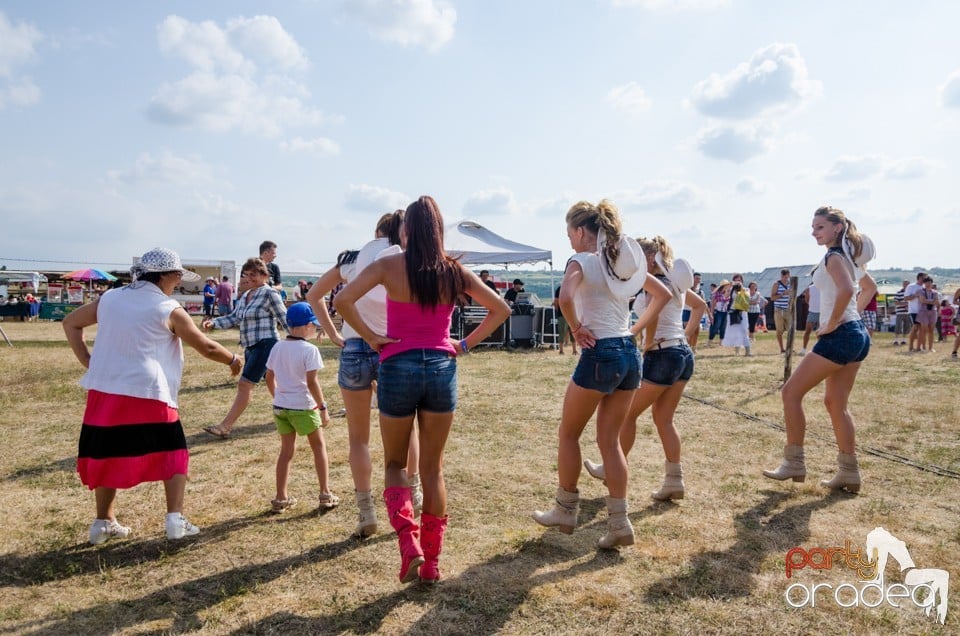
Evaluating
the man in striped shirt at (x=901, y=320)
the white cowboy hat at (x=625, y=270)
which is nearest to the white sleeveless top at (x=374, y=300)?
the white cowboy hat at (x=625, y=270)

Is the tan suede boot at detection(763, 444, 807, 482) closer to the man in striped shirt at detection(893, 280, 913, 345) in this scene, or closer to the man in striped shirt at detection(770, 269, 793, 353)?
the man in striped shirt at detection(770, 269, 793, 353)

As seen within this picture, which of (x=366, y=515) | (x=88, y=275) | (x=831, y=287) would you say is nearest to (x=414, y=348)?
(x=366, y=515)

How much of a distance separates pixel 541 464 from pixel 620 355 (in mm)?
2426

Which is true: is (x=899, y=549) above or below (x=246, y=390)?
below

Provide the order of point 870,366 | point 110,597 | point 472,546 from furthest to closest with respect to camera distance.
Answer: point 870,366 → point 472,546 → point 110,597

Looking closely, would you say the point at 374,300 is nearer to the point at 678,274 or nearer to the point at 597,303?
the point at 597,303

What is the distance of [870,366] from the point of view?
13.4 m

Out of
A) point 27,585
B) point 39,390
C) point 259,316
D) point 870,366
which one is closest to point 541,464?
point 259,316

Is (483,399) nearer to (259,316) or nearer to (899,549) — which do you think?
(259,316)

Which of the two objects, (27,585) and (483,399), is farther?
(483,399)

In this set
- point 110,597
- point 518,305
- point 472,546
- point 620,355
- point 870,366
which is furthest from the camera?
point 518,305

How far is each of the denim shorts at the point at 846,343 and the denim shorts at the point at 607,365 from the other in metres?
1.89

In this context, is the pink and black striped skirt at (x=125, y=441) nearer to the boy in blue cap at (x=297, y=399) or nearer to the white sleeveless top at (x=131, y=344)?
the white sleeveless top at (x=131, y=344)
